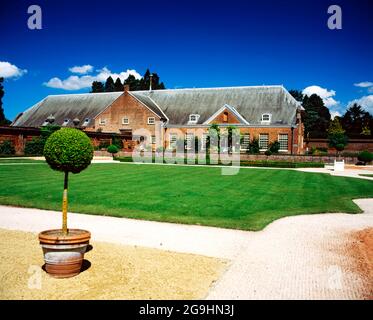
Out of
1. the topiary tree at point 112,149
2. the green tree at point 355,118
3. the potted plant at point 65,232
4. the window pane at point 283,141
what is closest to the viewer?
the potted plant at point 65,232

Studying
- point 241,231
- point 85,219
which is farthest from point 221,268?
point 85,219

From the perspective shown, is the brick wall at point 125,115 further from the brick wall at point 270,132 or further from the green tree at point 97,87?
the green tree at point 97,87

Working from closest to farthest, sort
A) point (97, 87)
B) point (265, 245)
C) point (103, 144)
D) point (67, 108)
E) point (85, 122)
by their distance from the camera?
point (265, 245), point (103, 144), point (85, 122), point (67, 108), point (97, 87)

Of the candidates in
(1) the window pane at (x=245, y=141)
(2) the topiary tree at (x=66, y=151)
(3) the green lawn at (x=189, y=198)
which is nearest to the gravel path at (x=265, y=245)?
(3) the green lawn at (x=189, y=198)

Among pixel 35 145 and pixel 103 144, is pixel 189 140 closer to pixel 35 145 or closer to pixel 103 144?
pixel 103 144

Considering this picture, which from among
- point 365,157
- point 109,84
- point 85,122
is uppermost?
point 109,84

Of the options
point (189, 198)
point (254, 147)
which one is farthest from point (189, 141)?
point (189, 198)

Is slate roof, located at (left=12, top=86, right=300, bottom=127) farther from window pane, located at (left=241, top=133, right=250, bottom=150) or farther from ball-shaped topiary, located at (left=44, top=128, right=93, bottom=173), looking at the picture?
ball-shaped topiary, located at (left=44, top=128, right=93, bottom=173)

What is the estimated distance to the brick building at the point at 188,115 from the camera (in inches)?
1817

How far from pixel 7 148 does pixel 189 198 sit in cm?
3004

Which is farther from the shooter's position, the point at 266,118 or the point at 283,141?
the point at 266,118

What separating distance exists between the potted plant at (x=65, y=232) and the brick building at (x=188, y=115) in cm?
4021

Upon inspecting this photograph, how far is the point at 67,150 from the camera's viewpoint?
675cm
